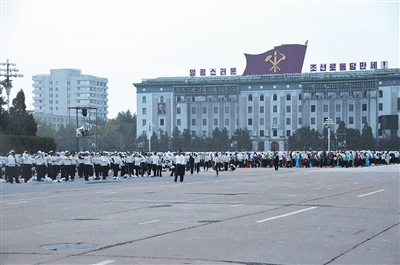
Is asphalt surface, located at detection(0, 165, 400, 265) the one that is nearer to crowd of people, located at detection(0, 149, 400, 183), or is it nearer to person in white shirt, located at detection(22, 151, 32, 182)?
crowd of people, located at detection(0, 149, 400, 183)

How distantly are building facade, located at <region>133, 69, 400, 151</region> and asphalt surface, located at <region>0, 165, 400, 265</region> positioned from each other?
105 m

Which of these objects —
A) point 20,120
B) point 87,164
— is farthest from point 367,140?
point 87,164

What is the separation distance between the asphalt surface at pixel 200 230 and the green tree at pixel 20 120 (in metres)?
28.8

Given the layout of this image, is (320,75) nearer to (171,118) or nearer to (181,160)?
(171,118)

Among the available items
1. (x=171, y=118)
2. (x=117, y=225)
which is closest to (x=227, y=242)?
(x=117, y=225)

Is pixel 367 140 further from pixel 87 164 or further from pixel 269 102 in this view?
pixel 87 164

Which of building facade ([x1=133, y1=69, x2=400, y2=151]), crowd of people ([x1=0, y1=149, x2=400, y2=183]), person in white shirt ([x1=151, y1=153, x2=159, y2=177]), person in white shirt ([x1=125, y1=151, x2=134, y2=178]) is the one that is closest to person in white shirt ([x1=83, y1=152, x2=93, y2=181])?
crowd of people ([x1=0, y1=149, x2=400, y2=183])

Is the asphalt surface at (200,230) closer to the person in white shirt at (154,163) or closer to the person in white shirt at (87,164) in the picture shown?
the person in white shirt at (87,164)

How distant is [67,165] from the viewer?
40156 millimetres

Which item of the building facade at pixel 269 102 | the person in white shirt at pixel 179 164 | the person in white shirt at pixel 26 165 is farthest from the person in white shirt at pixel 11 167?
the building facade at pixel 269 102

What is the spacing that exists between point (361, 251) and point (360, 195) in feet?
46.3

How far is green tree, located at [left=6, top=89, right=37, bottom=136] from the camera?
51031mm

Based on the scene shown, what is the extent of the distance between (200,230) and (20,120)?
3988cm

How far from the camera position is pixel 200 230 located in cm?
1434
